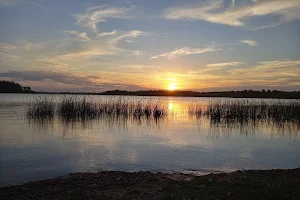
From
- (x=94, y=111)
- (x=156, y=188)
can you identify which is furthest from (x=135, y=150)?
(x=94, y=111)

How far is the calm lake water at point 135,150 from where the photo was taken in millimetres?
7766

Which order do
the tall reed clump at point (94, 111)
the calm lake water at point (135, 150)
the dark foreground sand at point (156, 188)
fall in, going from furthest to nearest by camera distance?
the tall reed clump at point (94, 111)
the calm lake water at point (135, 150)
the dark foreground sand at point (156, 188)

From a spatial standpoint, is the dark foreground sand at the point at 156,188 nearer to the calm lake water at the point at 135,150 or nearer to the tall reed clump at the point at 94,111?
the calm lake water at the point at 135,150

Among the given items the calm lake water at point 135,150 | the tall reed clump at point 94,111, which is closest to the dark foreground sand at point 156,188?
the calm lake water at point 135,150

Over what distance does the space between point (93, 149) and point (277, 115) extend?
16.6 metres

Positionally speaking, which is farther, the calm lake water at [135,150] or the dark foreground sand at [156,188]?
the calm lake water at [135,150]

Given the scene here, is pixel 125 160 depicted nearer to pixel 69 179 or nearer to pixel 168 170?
pixel 168 170

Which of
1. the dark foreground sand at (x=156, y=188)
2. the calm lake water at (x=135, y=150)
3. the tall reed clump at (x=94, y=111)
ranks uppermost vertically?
the tall reed clump at (x=94, y=111)

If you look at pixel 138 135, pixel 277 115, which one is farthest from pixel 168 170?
pixel 277 115

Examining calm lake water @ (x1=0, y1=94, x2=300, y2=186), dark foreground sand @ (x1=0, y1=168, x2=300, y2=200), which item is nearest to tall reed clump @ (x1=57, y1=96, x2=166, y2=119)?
calm lake water @ (x1=0, y1=94, x2=300, y2=186)

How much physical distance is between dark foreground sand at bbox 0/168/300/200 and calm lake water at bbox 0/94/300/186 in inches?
48.0

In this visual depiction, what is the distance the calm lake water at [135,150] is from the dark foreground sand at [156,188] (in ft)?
4.00

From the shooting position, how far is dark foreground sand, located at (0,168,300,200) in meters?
4.96

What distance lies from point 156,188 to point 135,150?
467 cm
